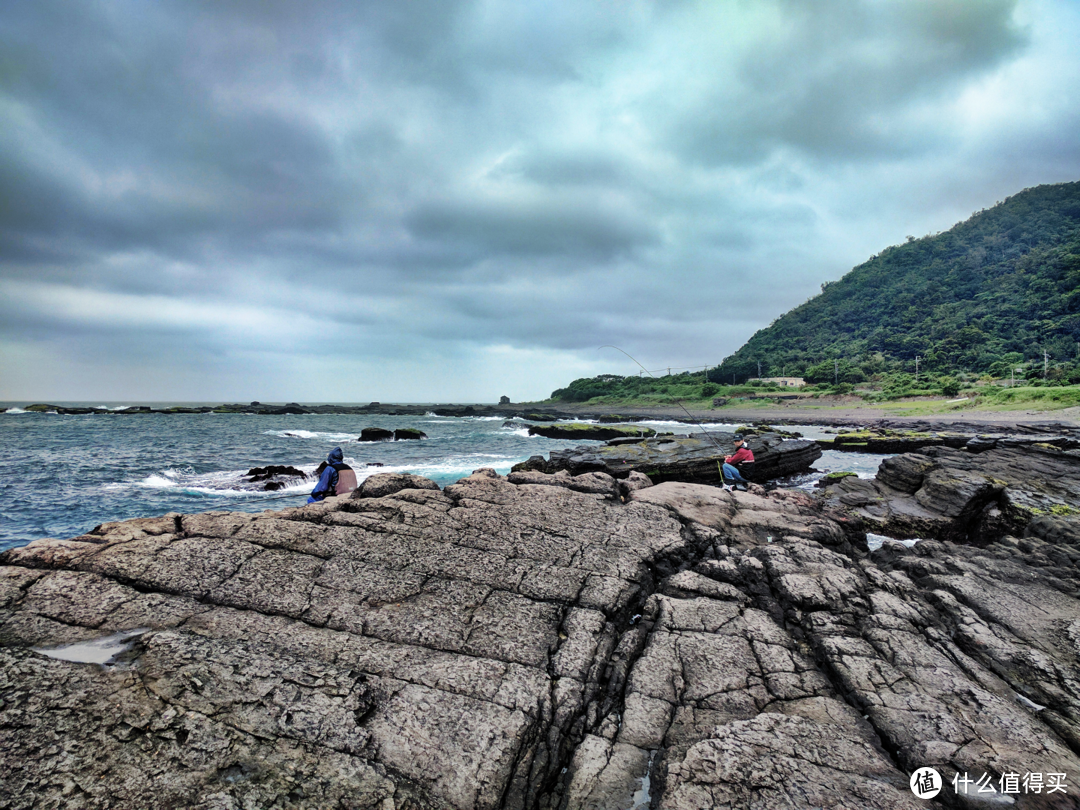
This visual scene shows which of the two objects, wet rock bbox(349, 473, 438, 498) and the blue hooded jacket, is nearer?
wet rock bbox(349, 473, 438, 498)

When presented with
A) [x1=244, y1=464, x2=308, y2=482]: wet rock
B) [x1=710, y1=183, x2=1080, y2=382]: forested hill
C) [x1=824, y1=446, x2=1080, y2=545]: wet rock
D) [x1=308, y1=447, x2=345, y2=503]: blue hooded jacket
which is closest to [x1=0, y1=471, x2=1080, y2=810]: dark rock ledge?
[x1=308, y1=447, x2=345, y2=503]: blue hooded jacket

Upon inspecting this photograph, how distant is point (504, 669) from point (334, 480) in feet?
24.2

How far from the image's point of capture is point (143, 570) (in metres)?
5.30

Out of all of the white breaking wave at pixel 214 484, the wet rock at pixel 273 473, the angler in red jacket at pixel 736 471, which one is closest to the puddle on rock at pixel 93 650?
the angler in red jacket at pixel 736 471

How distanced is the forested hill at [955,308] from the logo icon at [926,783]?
305 feet

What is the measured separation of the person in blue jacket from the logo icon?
1001cm

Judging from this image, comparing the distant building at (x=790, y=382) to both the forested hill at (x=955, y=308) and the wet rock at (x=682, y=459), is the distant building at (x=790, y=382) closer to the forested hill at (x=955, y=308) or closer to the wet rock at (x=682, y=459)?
the forested hill at (x=955, y=308)

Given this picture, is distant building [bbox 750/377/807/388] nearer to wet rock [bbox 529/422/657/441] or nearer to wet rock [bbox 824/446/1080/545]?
wet rock [bbox 529/422/657/441]

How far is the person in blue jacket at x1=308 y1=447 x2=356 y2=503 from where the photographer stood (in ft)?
33.5

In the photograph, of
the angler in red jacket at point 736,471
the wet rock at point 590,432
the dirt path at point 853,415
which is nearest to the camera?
the angler in red jacket at point 736,471

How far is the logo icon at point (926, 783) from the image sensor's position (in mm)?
3570

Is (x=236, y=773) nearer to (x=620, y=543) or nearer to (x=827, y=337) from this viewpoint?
(x=620, y=543)

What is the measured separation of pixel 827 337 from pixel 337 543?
188617 millimetres

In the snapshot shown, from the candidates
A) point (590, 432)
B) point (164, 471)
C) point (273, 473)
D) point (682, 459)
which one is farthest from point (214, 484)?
point (590, 432)
